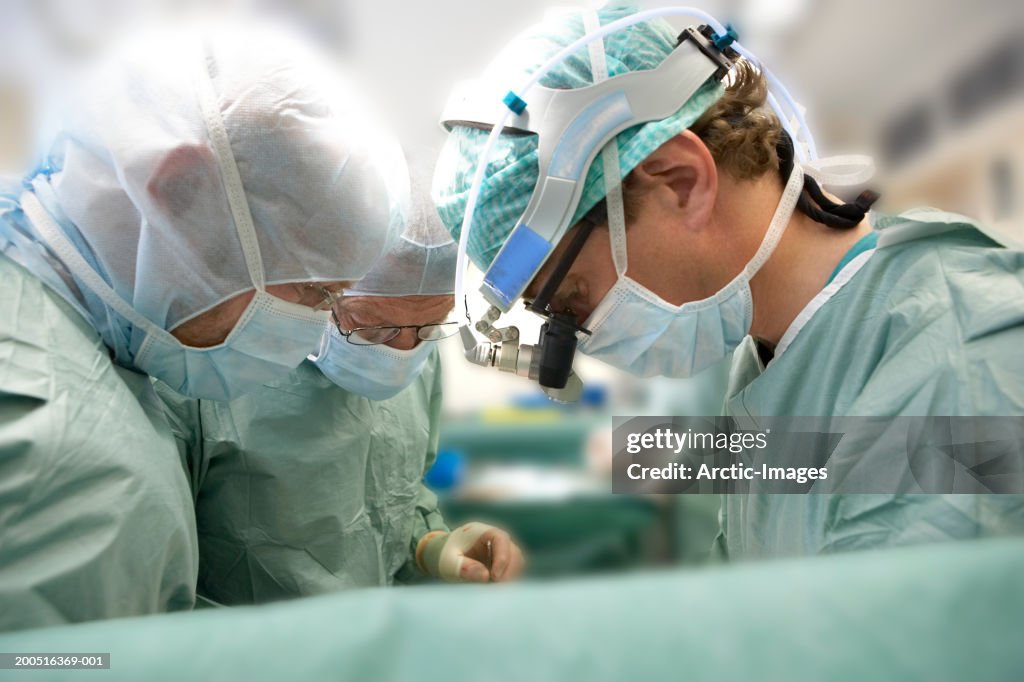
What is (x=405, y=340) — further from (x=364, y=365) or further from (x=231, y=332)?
(x=231, y=332)

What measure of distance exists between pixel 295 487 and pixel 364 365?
0.28m

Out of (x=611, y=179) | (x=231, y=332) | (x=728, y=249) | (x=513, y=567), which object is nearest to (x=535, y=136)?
(x=611, y=179)

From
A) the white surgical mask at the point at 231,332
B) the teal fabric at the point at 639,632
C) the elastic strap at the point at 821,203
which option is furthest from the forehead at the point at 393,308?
the teal fabric at the point at 639,632

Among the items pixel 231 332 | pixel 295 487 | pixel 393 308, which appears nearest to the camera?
pixel 231 332

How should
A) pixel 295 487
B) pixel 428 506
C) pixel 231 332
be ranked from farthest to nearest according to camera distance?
pixel 428 506
pixel 295 487
pixel 231 332

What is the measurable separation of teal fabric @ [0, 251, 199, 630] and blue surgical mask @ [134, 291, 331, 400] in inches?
4.3

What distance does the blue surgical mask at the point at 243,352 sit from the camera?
112 cm

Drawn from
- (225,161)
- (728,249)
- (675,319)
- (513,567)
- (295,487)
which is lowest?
(513,567)

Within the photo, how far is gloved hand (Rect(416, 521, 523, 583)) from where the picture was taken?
1.51 m

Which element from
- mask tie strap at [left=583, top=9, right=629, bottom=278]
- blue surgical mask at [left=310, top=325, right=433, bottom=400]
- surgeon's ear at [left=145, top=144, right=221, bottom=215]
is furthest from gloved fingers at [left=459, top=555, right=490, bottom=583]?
surgeon's ear at [left=145, top=144, right=221, bottom=215]

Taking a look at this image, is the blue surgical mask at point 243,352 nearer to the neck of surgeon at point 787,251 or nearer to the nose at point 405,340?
the nose at point 405,340

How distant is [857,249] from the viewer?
1.05 metres

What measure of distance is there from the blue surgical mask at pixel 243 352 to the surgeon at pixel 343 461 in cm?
12

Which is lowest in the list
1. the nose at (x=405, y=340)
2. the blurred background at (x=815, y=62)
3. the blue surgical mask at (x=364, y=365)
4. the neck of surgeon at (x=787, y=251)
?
the blue surgical mask at (x=364, y=365)
